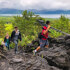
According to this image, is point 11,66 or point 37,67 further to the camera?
point 11,66

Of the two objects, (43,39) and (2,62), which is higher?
(43,39)

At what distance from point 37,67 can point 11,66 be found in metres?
1.17

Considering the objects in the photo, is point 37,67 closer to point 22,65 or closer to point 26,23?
point 22,65

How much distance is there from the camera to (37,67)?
3965mm

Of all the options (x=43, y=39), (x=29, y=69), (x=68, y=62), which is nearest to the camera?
(x=29, y=69)

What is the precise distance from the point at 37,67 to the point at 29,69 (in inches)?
11.8

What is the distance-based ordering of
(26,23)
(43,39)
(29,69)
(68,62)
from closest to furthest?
(29,69) → (68,62) → (43,39) → (26,23)

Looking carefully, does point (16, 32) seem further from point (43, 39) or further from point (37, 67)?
point (37, 67)

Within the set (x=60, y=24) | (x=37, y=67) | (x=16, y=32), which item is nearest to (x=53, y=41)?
(x=16, y=32)

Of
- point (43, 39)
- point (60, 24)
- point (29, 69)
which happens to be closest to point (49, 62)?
point (29, 69)

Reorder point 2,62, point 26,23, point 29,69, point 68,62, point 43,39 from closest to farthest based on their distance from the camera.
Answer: point 29,69 → point 68,62 → point 2,62 → point 43,39 → point 26,23

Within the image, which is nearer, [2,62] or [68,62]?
[68,62]

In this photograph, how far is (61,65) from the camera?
4.03 metres

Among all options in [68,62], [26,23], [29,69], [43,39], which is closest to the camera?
[29,69]
